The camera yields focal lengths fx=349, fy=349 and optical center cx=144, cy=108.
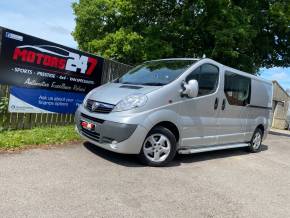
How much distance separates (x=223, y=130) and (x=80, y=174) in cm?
385

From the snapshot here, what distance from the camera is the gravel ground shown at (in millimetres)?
4180

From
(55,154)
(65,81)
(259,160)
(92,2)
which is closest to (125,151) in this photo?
(55,154)

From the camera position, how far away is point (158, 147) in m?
6.31

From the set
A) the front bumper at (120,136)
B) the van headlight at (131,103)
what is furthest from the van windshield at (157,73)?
the front bumper at (120,136)

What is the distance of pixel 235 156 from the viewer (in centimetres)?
869

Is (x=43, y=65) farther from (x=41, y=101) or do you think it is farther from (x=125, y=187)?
(x=125, y=187)

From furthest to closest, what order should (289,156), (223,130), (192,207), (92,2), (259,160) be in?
(92,2) → (289,156) → (259,160) → (223,130) → (192,207)

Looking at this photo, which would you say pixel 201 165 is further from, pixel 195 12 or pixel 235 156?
pixel 195 12

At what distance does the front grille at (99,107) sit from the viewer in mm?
6052

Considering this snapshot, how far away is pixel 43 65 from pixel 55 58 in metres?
0.37

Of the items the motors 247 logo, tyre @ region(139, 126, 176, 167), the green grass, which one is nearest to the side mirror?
tyre @ region(139, 126, 176, 167)

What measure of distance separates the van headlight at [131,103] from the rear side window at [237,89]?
101 inches

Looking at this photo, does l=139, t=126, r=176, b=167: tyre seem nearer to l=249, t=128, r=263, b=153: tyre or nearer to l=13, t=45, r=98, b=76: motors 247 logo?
l=13, t=45, r=98, b=76: motors 247 logo

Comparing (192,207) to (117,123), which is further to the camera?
(117,123)
